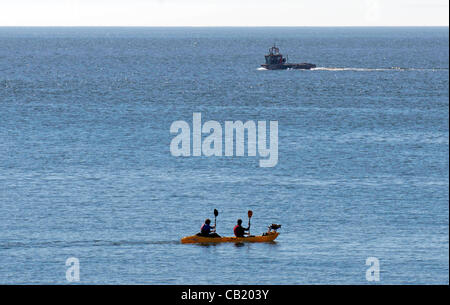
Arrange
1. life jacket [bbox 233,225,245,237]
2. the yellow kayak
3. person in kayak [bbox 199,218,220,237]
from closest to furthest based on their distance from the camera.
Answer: person in kayak [bbox 199,218,220,237] < life jacket [bbox 233,225,245,237] < the yellow kayak

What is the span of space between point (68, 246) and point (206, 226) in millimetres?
9645

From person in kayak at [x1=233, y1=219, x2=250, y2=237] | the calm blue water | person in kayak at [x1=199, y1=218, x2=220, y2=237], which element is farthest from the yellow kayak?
the calm blue water

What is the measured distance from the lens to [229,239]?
59.7 m

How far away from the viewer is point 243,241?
59.7m

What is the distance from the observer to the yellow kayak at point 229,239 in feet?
194

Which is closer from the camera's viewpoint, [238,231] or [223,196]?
[238,231]

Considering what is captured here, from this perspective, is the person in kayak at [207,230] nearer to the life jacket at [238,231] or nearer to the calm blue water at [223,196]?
the calm blue water at [223,196]

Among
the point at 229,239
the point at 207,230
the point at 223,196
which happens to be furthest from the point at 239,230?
the point at 223,196

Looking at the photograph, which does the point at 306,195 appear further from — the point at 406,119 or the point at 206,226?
the point at 406,119

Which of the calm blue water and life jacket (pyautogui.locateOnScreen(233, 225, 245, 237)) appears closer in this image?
the calm blue water

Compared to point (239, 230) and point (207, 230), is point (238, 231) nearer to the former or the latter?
point (239, 230)

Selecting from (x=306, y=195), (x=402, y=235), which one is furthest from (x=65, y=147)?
(x=402, y=235)

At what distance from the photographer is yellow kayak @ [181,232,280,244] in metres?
59.3

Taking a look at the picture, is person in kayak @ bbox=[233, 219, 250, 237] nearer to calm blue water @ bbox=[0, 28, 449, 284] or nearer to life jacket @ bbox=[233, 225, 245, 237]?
life jacket @ bbox=[233, 225, 245, 237]
